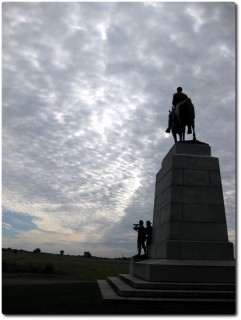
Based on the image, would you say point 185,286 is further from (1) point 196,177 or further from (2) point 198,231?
(1) point 196,177

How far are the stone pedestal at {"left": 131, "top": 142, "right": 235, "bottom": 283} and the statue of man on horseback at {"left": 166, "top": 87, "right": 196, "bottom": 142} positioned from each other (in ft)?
2.93

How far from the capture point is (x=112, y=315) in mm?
7910

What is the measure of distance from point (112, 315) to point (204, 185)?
7.48m

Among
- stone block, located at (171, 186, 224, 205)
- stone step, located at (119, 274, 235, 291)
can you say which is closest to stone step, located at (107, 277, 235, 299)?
stone step, located at (119, 274, 235, 291)

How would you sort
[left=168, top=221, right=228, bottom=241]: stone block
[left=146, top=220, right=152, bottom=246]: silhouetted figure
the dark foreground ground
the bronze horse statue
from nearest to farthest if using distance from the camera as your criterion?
the dark foreground ground, [left=168, top=221, right=228, bottom=241]: stone block, the bronze horse statue, [left=146, top=220, right=152, bottom=246]: silhouetted figure

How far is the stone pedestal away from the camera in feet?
36.6

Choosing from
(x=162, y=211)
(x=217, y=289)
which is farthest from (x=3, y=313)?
(x=162, y=211)

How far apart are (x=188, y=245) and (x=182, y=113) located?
6283 mm

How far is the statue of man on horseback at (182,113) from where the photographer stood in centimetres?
1538

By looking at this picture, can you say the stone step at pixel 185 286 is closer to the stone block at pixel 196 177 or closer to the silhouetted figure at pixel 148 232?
the stone block at pixel 196 177

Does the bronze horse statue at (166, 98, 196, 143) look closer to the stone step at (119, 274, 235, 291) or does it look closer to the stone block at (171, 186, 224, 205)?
the stone block at (171, 186, 224, 205)

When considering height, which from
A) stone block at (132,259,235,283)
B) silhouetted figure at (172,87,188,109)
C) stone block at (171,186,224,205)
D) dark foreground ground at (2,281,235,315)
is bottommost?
dark foreground ground at (2,281,235,315)

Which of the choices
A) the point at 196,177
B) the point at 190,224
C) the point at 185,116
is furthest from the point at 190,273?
the point at 185,116

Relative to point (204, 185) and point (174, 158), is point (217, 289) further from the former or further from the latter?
point (174, 158)
